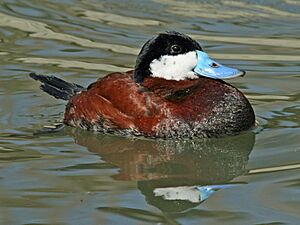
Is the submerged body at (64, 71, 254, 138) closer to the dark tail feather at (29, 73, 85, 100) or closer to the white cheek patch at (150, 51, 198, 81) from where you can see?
the white cheek patch at (150, 51, 198, 81)

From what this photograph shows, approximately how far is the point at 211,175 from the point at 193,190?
12.3 inches

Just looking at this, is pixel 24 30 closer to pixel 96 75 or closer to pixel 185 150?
pixel 96 75

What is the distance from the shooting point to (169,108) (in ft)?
18.2

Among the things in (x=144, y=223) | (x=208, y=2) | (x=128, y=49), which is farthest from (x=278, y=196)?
(x=208, y=2)

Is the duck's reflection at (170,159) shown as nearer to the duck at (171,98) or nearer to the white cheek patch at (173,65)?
the duck at (171,98)

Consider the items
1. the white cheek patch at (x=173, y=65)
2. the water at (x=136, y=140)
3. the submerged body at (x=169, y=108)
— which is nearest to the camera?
the water at (x=136, y=140)

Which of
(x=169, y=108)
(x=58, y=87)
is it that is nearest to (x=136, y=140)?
(x=169, y=108)

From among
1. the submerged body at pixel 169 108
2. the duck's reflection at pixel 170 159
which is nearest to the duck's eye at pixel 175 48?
the submerged body at pixel 169 108

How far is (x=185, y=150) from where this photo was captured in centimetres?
543

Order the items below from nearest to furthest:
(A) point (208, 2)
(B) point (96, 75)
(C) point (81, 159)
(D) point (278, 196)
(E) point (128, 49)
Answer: (D) point (278, 196), (C) point (81, 159), (B) point (96, 75), (E) point (128, 49), (A) point (208, 2)

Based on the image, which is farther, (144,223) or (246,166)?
(246,166)

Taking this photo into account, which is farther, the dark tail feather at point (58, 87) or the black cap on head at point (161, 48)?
the dark tail feather at point (58, 87)

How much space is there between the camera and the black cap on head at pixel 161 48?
5641 mm

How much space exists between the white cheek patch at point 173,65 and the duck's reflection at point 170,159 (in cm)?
42
